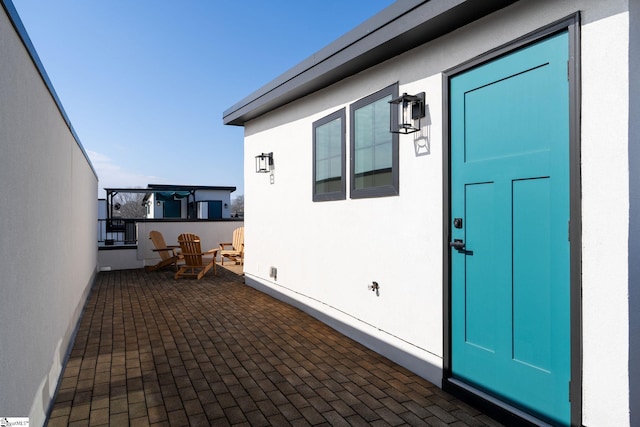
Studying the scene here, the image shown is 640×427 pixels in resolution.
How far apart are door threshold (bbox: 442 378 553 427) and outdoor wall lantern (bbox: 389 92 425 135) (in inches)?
75.9

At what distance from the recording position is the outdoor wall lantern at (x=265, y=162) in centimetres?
617

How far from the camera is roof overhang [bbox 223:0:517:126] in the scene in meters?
2.73

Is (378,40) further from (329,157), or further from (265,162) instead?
(265,162)

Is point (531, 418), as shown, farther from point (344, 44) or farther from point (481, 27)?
point (344, 44)

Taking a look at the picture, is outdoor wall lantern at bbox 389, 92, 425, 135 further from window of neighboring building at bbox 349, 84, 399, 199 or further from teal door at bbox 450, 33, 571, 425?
teal door at bbox 450, 33, 571, 425

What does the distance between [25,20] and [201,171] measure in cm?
4065

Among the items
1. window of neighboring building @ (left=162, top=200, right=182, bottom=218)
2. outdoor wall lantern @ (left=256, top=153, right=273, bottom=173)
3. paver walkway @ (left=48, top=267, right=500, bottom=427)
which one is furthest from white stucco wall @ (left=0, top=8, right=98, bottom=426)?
window of neighboring building @ (left=162, top=200, right=182, bottom=218)

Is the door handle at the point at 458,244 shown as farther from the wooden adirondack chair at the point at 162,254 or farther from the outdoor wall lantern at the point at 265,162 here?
the wooden adirondack chair at the point at 162,254

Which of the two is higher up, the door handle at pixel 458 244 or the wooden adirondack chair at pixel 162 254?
the door handle at pixel 458 244

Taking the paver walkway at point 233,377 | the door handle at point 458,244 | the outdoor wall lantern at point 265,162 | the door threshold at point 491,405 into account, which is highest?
the outdoor wall lantern at point 265,162

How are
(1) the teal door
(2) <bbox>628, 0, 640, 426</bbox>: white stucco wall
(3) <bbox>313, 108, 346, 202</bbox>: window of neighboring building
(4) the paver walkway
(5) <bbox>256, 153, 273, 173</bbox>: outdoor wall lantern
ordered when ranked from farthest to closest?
(5) <bbox>256, 153, 273, 173</bbox>: outdoor wall lantern → (3) <bbox>313, 108, 346, 202</bbox>: window of neighboring building → (4) the paver walkway → (1) the teal door → (2) <bbox>628, 0, 640, 426</bbox>: white stucco wall

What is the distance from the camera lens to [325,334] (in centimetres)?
424

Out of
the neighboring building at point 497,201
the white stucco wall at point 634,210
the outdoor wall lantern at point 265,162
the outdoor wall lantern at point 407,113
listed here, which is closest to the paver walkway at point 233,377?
the neighboring building at point 497,201

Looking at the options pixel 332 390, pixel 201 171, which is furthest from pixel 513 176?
pixel 201 171
